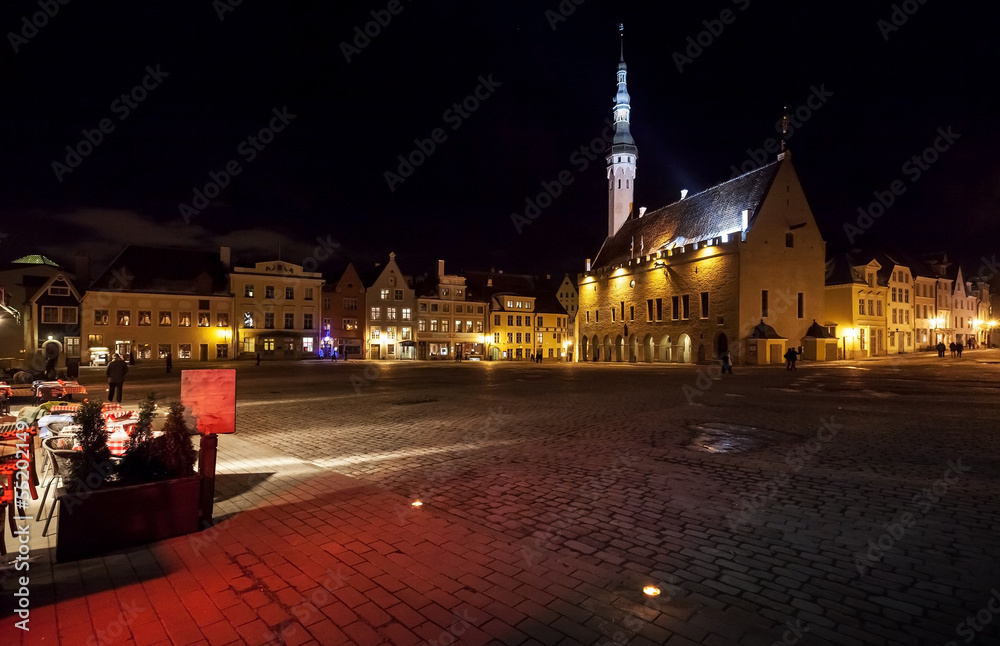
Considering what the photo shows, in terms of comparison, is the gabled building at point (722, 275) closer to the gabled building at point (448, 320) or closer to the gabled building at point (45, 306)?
the gabled building at point (448, 320)

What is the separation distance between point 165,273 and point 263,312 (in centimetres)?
1046

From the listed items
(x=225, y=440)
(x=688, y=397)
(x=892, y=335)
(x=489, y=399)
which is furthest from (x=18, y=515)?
(x=892, y=335)

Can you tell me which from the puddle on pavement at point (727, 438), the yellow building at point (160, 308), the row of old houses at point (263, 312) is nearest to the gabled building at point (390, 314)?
the row of old houses at point (263, 312)

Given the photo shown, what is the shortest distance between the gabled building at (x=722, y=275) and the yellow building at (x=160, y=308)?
1792 inches

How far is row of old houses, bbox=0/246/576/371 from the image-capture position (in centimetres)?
4991

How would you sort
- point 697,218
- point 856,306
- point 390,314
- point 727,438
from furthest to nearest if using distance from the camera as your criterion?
point 390,314, point 856,306, point 697,218, point 727,438

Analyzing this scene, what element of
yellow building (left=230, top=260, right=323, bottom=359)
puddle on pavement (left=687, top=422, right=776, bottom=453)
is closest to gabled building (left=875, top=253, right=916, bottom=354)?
puddle on pavement (left=687, top=422, right=776, bottom=453)

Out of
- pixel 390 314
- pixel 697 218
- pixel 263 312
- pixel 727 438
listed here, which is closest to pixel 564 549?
pixel 727 438

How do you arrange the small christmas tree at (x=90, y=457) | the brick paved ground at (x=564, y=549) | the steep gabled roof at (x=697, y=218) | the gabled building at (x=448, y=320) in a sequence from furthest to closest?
the gabled building at (x=448, y=320) < the steep gabled roof at (x=697, y=218) < the small christmas tree at (x=90, y=457) < the brick paved ground at (x=564, y=549)

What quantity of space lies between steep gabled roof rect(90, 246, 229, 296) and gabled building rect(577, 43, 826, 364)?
46.4m

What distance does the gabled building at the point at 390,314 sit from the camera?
66562 millimetres

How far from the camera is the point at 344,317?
214 feet

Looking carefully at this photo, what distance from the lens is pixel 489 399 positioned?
58.1ft

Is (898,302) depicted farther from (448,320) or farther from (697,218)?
(448,320)
